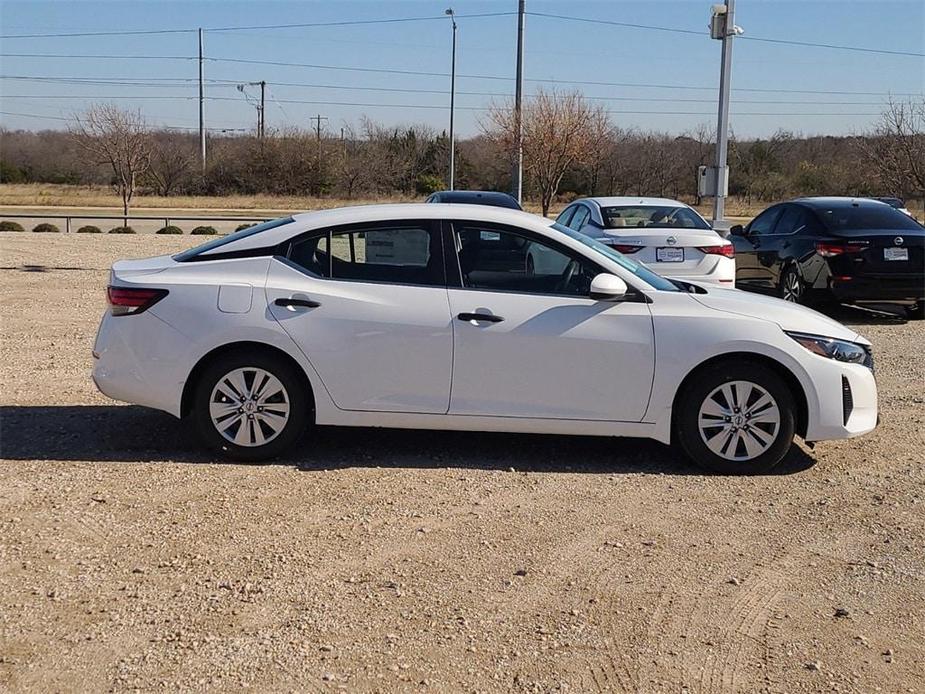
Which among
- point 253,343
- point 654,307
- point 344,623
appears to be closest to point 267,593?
point 344,623

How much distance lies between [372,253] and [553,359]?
128 cm

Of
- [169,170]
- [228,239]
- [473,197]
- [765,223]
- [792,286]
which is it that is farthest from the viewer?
[169,170]

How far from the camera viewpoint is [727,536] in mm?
5215

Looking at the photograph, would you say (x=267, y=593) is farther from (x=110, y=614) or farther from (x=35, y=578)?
(x=35, y=578)

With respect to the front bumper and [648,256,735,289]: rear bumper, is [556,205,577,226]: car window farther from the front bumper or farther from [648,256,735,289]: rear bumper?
the front bumper

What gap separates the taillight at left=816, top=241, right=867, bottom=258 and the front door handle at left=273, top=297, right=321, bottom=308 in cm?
850

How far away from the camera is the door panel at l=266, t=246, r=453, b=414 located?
614 centimetres

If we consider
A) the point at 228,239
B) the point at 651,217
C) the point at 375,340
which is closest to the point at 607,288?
the point at 375,340

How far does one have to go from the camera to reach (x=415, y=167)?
205ft

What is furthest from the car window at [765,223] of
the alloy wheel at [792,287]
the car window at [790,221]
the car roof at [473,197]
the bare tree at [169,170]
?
the bare tree at [169,170]

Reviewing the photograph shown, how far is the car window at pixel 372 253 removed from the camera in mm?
6340

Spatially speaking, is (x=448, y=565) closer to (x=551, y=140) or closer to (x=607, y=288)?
(x=607, y=288)

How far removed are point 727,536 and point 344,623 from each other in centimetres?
211

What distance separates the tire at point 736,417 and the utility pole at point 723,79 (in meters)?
13.8
